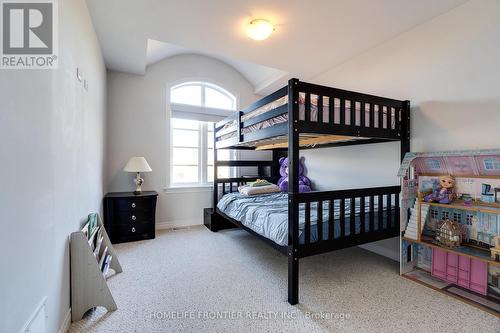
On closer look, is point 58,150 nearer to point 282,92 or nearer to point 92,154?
point 92,154

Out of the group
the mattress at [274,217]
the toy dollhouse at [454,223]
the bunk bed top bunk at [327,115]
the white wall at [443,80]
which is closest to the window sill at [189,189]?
the mattress at [274,217]

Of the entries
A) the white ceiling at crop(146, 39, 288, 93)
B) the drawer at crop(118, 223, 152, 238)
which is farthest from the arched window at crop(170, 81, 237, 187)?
the drawer at crop(118, 223, 152, 238)

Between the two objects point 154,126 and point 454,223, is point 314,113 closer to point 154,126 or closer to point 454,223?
point 454,223

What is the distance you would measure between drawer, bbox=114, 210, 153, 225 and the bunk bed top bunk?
1.82m

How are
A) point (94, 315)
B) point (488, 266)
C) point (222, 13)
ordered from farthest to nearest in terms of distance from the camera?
1. point (222, 13)
2. point (488, 266)
3. point (94, 315)

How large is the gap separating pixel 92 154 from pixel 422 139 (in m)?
3.45

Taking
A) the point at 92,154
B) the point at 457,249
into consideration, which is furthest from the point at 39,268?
the point at 457,249

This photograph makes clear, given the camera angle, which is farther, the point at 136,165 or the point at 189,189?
the point at 189,189

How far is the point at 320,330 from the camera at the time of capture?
1.47m

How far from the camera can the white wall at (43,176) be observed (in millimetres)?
888

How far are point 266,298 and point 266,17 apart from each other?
2.57m

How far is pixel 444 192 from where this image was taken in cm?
204

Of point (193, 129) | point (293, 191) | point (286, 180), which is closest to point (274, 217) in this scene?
point (293, 191)

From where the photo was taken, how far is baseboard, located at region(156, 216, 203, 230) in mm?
3746
